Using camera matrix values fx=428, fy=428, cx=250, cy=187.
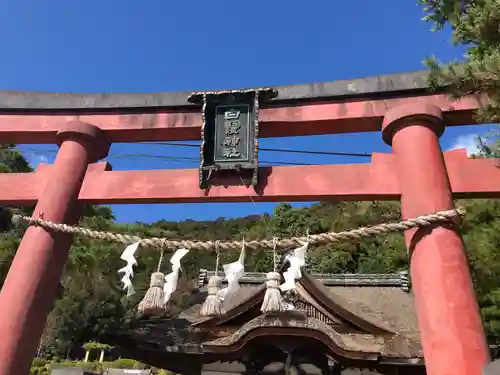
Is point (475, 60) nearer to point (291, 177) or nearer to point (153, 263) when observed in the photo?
point (291, 177)

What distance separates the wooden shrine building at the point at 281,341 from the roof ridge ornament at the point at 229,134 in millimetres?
2254

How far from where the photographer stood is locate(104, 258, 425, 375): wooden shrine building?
19.5ft

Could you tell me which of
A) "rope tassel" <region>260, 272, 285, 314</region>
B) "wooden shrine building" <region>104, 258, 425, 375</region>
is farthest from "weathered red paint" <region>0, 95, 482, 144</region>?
"wooden shrine building" <region>104, 258, 425, 375</region>

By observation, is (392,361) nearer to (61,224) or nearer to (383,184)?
(383,184)

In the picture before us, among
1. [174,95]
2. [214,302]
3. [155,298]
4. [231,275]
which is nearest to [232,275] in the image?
[231,275]

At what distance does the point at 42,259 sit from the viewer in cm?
411

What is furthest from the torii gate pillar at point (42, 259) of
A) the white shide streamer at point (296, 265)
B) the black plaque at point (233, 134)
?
the white shide streamer at point (296, 265)

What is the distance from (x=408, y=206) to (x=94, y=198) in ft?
10.3

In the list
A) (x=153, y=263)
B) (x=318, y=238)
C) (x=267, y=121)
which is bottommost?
(x=318, y=238)

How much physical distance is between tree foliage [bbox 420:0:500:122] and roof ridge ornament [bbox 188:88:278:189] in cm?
173

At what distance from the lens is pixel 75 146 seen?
4730 millimetres

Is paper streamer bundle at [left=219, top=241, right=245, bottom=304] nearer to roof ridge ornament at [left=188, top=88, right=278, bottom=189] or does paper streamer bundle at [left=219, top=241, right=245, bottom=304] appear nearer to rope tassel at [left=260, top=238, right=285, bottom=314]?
rope tassel at [left=260, top=238, right=285, bottom=314]

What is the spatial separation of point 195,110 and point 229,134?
0.63 metres

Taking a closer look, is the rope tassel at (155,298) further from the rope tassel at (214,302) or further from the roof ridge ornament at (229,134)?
the roof ridge ornament at (229,134)
